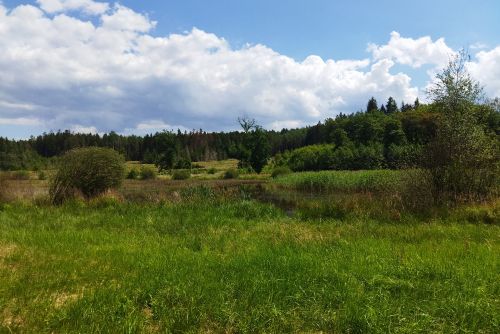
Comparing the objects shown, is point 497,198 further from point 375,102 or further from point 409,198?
point 375,102

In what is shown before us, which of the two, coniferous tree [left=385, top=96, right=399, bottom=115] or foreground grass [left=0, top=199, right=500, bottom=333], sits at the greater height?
coniferous tree [left=385, top=96, right=399, bottom=115]

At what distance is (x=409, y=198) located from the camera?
15945 millimetres

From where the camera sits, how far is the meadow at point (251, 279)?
4.87 meters

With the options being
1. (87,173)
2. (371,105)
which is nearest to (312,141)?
(371,105)

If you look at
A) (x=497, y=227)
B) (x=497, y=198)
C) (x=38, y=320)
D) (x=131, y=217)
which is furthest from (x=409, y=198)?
(x=38, y=320)

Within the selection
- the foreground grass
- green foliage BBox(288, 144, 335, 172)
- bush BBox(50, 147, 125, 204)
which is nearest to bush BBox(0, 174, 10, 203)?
bush BBox(50, 147, 125, 204)

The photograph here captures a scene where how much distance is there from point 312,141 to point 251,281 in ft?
483

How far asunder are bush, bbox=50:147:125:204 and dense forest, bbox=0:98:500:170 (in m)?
1.50

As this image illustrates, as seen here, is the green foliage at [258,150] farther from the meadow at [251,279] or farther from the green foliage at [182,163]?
the meadow at [251,279]

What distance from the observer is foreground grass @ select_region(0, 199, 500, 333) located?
16.0ft

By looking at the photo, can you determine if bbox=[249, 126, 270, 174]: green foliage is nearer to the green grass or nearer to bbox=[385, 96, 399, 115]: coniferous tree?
the green grass

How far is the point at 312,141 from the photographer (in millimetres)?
151125

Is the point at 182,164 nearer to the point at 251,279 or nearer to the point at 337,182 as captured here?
the point at 337,182

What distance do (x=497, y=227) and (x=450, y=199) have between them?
4527 mm
